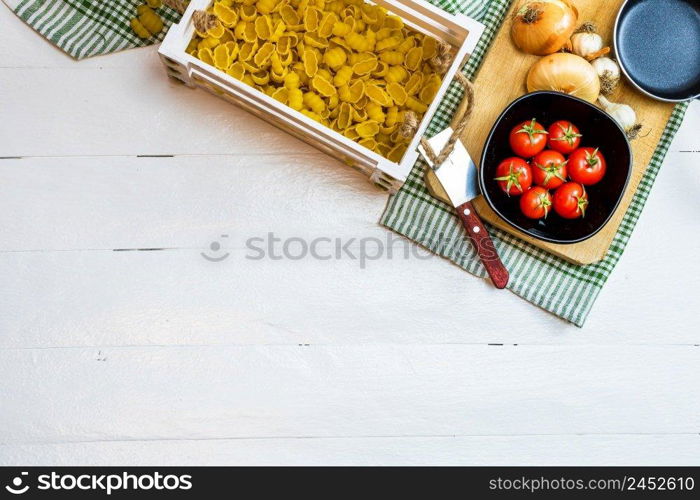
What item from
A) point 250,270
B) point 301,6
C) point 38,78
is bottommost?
point 250,270

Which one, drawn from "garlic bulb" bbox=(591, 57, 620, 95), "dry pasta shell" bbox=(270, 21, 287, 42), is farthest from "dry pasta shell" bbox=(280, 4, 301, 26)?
"garlic bulb" bbox=(591, 57, 620, 95)

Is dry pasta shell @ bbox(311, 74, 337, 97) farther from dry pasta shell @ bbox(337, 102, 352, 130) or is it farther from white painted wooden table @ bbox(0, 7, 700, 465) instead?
white painted wooden table @ bbox(0, 7, 700, 465)

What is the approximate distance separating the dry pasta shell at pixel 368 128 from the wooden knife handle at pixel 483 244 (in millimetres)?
186

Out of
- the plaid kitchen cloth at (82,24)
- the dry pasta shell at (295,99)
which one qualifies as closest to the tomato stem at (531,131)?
the dry pasta shell at (295,99)

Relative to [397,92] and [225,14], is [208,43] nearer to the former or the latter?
[225,14]

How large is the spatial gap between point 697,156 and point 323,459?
0.85 m

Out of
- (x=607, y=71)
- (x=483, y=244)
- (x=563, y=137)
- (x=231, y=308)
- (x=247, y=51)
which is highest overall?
(x=607, y=71)

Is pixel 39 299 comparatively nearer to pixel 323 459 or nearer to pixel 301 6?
pixel 323 459

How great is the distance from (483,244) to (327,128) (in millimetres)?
326

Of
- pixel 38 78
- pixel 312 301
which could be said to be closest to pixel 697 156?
pixel 312 301

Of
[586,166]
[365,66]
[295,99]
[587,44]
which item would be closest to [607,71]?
[587,44]

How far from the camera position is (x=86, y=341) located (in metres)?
1.07

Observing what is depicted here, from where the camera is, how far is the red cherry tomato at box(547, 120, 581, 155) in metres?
0.94

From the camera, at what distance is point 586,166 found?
0.94 metres
